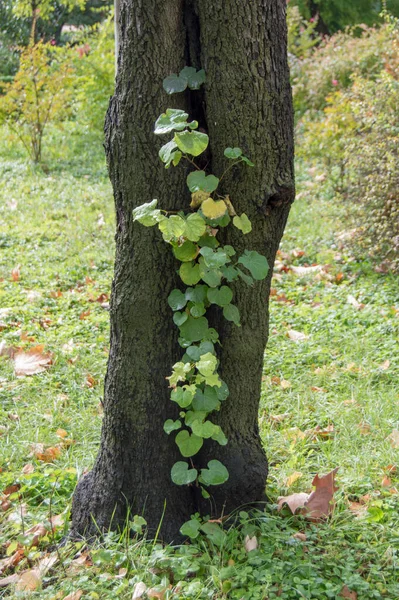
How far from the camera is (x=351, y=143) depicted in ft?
20.1

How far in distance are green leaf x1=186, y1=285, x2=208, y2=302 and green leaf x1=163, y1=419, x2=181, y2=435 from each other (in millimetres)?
425

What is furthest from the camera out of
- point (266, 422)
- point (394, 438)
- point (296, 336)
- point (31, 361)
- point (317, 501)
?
point (296, 336)

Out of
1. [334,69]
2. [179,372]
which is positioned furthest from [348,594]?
[334,69]

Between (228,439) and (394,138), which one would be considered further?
(394,138)

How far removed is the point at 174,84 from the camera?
7.06ft

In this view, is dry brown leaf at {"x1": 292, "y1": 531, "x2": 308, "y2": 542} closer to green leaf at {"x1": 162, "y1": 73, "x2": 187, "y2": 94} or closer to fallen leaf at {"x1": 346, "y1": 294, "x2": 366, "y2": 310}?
green leaf at {"x1": 162, "y1": 73, "x2": 187, "y2": 94}

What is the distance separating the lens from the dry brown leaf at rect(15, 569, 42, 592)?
2.22 m

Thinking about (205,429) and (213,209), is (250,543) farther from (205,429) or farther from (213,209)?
(213,209)

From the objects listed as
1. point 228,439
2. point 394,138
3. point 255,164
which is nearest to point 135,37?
point 255,164

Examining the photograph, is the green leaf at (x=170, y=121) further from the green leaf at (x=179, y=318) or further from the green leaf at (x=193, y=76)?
the green leaf at (x=179, y=318)

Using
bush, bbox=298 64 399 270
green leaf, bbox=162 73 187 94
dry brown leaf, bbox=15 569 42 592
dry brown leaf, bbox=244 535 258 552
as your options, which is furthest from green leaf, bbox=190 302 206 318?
bush, bbox=298 64 399 270

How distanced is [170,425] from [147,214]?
0.74 meters

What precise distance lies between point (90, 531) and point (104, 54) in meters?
9.85

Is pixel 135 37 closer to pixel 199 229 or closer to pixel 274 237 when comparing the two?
pixel 199 229
